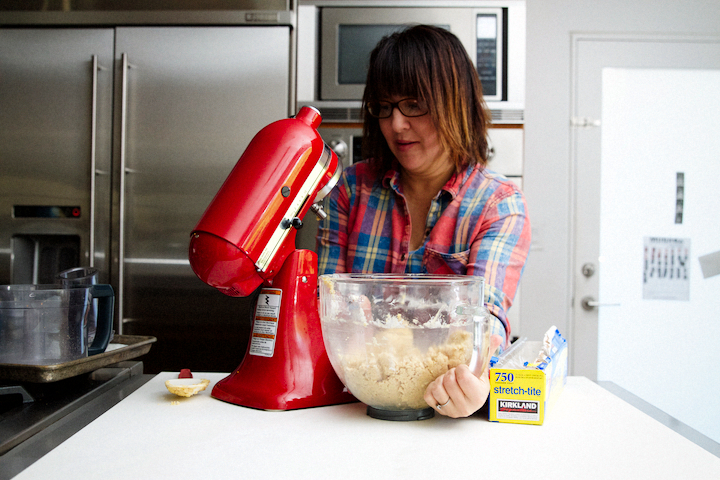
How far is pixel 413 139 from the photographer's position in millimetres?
1135

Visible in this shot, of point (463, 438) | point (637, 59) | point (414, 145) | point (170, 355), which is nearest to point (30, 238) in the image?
point (170, 355)

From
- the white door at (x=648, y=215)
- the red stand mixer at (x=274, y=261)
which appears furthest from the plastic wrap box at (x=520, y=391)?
the white door at (x=648, y=215)

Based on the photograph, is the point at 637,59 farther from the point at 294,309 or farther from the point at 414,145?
the point at 294,309

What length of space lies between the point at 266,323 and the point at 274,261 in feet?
0.31

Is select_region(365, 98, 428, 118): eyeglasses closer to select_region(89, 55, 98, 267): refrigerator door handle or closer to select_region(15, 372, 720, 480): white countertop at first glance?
select_region(15, 372, 720, 480): white countertop

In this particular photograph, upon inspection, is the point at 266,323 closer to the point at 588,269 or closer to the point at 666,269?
the point at 588,269

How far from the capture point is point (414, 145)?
1.14 m

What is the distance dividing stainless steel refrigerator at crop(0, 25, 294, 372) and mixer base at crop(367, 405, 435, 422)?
127cm

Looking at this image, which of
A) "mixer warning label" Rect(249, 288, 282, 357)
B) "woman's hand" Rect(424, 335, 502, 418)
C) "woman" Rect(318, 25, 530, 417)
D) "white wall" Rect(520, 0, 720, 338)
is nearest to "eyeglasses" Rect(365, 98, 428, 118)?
"woman" Rect(318, 25, 530, 417)

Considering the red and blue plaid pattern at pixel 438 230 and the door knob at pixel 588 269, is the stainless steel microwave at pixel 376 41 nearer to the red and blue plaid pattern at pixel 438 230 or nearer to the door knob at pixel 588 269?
the red and blue plaid pattern at pixel 438 230

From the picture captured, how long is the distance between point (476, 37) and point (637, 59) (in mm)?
1012

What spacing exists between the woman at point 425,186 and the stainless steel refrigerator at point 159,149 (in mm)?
740

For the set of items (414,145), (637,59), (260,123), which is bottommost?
(414,145)

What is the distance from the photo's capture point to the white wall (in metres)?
2.43
